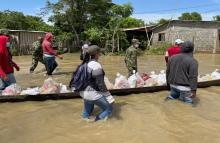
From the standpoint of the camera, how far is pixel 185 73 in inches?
292

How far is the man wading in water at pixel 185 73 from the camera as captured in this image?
7.28 metres

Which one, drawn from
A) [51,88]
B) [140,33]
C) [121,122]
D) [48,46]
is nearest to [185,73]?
[121,122]

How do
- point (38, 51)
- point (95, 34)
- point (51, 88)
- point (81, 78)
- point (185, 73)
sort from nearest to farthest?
point (81, 78) < point (185, 73) < point (51, 88) < point (38, 51) < point (95, 34)

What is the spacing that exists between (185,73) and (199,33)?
24905 mm

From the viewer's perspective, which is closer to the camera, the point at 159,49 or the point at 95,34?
the point at 159,49

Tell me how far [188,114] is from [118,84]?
2247 mm

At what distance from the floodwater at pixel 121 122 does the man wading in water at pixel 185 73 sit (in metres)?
0.33

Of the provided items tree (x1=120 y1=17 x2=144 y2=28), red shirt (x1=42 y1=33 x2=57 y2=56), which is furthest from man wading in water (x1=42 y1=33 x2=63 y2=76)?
tree (x1=120 y1=17 x2=144 y2=28)

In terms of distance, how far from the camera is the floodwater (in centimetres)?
596

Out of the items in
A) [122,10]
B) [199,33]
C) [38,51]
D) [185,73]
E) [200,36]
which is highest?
[122,10]

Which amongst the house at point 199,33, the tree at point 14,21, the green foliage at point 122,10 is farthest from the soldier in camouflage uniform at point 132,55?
the tree at point 14,21

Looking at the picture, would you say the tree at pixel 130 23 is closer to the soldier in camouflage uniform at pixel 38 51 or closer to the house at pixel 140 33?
the house at pixel 140 33

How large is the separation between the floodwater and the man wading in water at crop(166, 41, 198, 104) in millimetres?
325

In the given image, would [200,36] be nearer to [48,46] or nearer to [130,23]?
[130,23]
